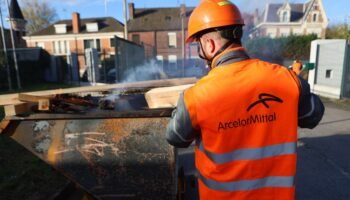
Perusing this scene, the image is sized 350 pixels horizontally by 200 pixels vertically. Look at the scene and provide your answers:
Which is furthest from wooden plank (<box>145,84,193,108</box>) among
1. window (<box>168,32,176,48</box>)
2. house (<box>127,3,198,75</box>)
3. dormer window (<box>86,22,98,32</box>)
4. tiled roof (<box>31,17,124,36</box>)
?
dormer window (<box>86,22,98,32</box>)

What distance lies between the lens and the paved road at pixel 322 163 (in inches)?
152

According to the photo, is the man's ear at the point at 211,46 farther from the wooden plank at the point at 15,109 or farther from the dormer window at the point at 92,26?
the dormer window at the point at 92,26

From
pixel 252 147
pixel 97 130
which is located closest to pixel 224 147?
pixel 252 147

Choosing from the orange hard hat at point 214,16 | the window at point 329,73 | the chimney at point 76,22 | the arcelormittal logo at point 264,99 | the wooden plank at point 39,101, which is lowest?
the window at point 329,73

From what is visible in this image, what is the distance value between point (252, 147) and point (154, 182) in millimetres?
1494

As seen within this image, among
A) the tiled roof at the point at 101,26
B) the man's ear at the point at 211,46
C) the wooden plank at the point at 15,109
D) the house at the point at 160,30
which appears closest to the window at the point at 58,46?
the tiled roof at the point at 101,26

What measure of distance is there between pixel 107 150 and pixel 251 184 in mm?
1507

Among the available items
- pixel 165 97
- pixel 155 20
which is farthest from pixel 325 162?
pixel 155 20

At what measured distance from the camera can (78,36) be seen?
3812 centimetres

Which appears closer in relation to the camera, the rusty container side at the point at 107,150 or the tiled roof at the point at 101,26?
the rusty container side at the point at 107,150

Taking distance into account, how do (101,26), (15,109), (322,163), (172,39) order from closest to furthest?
(15,109), (322,163), (172,39), (101,26)

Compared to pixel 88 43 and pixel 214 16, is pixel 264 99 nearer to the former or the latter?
pixel 214 16

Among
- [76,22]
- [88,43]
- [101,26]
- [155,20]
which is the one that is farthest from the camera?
[101,26]

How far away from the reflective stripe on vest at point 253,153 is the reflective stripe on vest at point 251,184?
0.40ft
